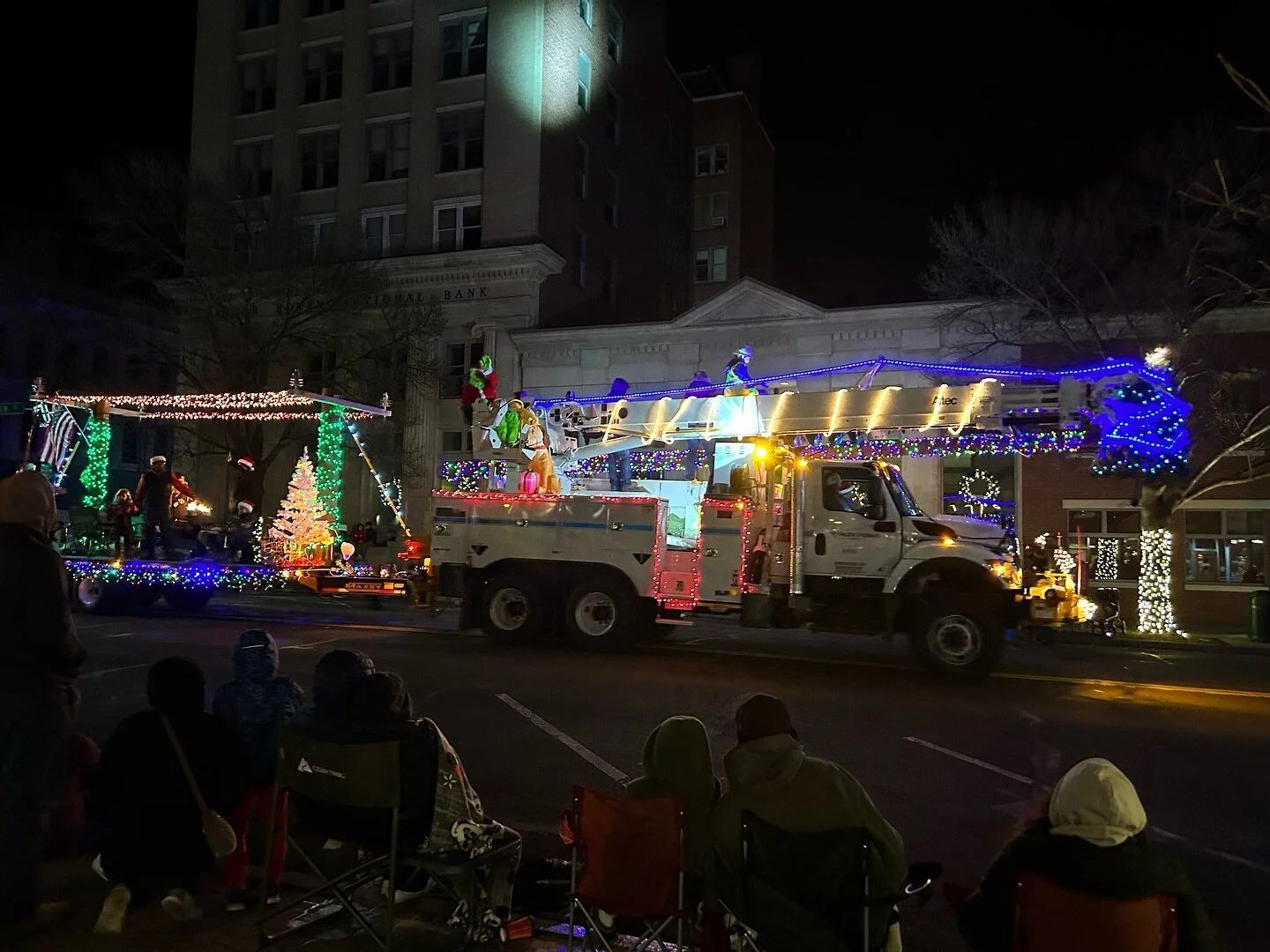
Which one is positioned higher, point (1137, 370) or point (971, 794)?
point (1137, 370)

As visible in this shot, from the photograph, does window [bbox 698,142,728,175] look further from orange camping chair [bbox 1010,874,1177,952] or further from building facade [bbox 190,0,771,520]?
orange camping chair [bbox 1010,874,1177,952]

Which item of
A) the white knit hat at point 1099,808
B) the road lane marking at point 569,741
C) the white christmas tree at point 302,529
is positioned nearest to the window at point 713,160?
the white christmas tree at point 302,529

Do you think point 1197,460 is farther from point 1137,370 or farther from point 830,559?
point 830,559

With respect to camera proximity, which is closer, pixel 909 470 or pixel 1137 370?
pixel 1137 370

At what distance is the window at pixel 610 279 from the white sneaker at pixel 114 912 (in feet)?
96.0

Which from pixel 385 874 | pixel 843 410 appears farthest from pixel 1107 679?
pixel 385 874

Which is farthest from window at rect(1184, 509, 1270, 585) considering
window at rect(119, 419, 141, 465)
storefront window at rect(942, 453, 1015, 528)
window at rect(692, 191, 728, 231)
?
window at rect(119, 419, 141, 465)

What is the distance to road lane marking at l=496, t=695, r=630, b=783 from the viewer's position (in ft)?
22.3

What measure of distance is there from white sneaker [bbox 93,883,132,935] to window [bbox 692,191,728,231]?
134 ft

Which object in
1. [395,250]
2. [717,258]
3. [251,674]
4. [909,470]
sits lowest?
[251,674]

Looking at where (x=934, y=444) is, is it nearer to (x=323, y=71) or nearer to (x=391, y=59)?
(x=391, y=59)

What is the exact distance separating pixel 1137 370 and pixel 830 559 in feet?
14.1

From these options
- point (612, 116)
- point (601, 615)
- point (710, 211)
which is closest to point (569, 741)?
point (601, 615)

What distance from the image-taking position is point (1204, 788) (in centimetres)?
671
